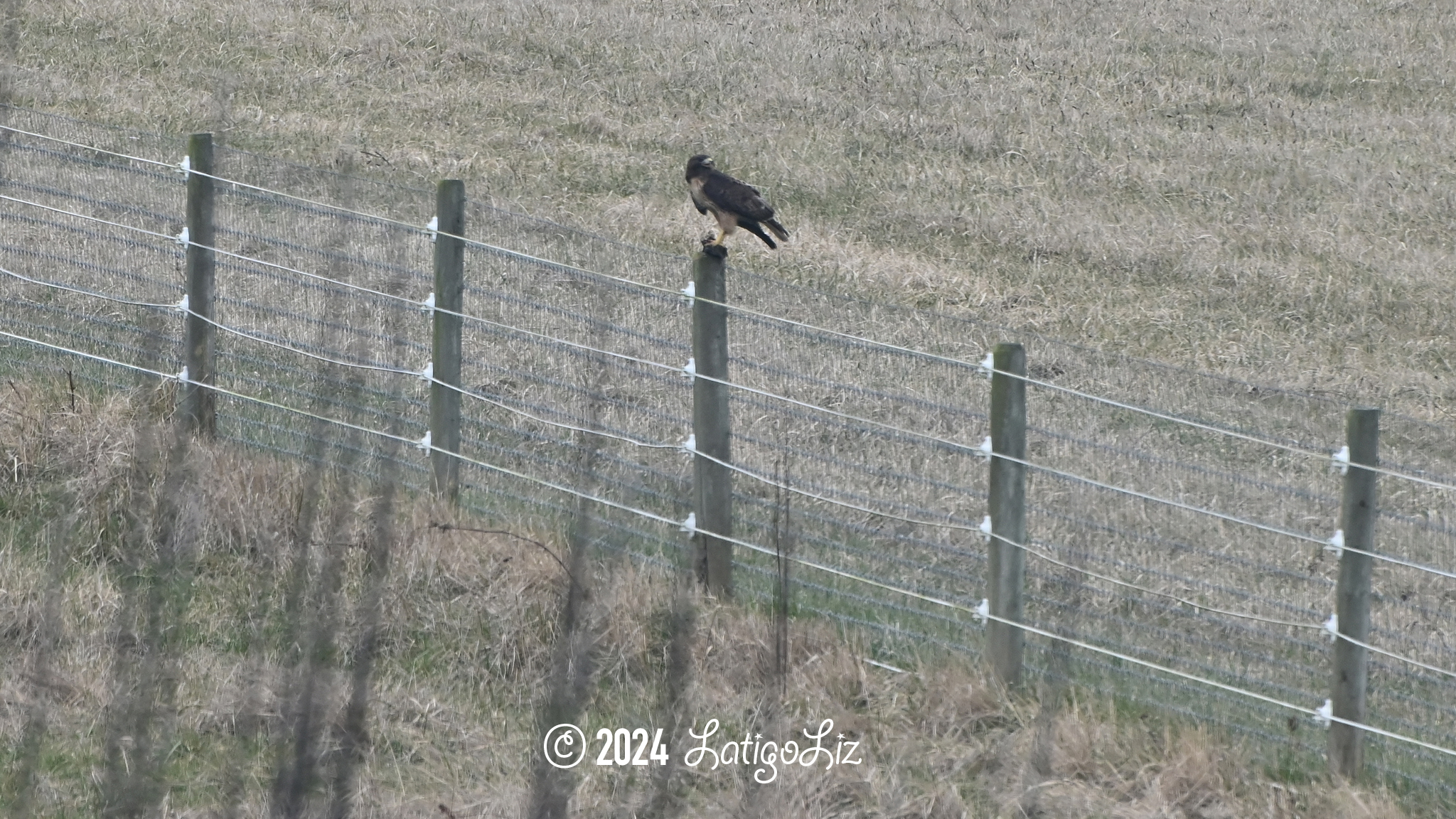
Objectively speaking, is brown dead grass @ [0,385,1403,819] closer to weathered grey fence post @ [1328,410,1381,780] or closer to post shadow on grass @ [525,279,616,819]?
post shadow on grass @ [525,279,616,819]

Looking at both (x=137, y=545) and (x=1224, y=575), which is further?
(x=1224, y=575)

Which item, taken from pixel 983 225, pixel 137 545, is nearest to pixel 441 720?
pixel 137 545

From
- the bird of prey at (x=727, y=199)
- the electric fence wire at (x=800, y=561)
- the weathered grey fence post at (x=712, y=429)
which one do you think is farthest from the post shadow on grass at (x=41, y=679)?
the bird of prey at (x=727, y=199)

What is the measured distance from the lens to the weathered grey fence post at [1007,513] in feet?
18.0

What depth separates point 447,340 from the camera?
694 cm

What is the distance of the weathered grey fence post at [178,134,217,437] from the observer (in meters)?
7.38

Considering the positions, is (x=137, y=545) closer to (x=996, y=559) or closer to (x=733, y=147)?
(x=996, y=559)

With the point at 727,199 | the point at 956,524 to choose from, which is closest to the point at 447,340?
the point at 727,199

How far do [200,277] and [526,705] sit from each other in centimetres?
308

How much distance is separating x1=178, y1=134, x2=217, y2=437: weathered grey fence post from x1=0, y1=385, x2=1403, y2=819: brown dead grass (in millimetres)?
1017

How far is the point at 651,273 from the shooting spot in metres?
12.3

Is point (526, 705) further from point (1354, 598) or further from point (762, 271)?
point (762, 271)

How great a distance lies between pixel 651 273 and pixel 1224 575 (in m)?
5.87

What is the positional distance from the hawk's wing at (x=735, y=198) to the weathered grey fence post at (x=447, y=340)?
3.45 ft
